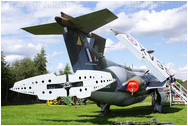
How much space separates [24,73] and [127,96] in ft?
79.8

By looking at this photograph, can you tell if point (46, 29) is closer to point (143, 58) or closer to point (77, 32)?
point (77, 32)

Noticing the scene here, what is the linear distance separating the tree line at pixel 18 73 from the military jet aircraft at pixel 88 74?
784 inches

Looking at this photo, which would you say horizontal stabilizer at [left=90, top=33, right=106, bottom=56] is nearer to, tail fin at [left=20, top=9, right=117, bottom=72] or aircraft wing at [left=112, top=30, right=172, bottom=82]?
tail fin at [left=20, top=9, right=117, bottom=72]

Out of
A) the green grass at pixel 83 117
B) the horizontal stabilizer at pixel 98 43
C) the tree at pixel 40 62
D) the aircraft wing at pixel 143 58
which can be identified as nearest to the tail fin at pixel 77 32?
the aircraft wing at pixel 143 58

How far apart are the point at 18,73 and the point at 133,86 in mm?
25951

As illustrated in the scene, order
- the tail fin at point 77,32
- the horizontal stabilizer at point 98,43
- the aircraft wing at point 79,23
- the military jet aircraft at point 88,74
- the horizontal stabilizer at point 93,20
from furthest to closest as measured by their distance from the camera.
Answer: the horizontal stabilizer at point 98,43, the tail fin at point 77,32, the aircraft wing at point 79,23, the horizontal stabilizer at point 93,20, the military jet aircraft at point 88,74

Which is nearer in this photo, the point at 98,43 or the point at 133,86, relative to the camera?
the point at 133,86

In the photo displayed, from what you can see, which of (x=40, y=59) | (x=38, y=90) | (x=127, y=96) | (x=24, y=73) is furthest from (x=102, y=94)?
(x=40, y=59)

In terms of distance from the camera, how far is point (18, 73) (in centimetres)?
3322

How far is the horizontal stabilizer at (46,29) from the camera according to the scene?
454 inches

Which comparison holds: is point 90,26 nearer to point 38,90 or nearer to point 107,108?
point 38,90

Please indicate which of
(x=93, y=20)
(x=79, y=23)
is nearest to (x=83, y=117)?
(x=79, y=23)

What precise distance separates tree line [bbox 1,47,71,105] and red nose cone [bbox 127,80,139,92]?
21.6 meters

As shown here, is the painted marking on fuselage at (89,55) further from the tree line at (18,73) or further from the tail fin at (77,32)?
the tree line at (18,73)
